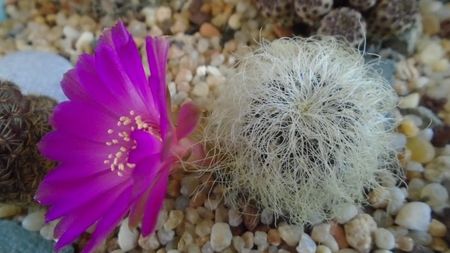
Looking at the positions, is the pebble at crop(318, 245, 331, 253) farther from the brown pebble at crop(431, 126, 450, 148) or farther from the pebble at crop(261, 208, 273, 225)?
the brown pebble at crop(431, 126, 450, 148)

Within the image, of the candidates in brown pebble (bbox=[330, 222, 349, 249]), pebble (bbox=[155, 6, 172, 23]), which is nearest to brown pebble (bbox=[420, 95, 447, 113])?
brown pebble (bbox=[330, 222, 349, 249])

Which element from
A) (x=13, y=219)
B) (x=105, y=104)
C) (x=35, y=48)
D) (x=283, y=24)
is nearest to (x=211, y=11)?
(x=283, y=24)

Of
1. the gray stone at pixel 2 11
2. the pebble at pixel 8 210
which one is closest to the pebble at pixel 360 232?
the pebble at pixel 8 210

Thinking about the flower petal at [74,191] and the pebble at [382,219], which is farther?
the pebble at [382,219]

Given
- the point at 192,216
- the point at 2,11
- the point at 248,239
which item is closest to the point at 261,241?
the point at 248,239

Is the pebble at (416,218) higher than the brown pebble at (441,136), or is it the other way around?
the brown pebble at (441,136)

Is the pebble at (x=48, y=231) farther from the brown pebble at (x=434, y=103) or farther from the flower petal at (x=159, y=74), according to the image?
the brown pebble at (x=434, y=103)
